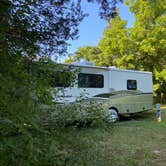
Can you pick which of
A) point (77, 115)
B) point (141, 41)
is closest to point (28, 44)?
point (77, 115)

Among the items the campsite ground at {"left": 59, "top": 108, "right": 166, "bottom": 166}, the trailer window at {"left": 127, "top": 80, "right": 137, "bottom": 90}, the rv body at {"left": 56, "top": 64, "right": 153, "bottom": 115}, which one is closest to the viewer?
the campsite ground at {"left": 59, "top": 108, "right": 166, "bottom": 166}

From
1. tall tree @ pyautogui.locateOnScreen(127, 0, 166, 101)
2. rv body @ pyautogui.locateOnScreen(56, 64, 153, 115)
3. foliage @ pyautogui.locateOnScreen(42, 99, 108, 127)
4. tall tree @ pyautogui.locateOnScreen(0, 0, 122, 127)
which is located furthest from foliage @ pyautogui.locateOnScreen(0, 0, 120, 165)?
tall tree @ pyautogui.locateOnScreen(127, 0, 166, 101)

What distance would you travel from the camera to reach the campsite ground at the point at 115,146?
11.3 ft

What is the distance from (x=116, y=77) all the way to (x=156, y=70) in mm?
9270

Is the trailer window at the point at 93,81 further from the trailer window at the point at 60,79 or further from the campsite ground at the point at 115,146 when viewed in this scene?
the trailer window at the point at 60,79

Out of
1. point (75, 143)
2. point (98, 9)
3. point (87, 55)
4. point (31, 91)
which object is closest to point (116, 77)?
point (98, 9)

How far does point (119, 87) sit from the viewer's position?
1197 centimetres

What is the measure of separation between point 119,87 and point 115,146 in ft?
18.7

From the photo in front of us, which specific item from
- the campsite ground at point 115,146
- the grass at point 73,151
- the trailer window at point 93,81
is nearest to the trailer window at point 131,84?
the trailer window at point 93,81

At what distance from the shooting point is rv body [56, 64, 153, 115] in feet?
35.8

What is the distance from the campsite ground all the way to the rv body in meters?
2.18

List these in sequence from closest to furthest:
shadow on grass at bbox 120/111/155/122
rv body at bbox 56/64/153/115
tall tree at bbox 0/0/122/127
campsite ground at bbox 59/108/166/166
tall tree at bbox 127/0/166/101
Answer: tall tree at bbox 0/0/122/127
campsite ground at bbox 59/108/166/166
rv body at bbox 56/64/153/115
shadow on grass at bbox 120/111/155/122
tall tree at bbox 127/0/166/101

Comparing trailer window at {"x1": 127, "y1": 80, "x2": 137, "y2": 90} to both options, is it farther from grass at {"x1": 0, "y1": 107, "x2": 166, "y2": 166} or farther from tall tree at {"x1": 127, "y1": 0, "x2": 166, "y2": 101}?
tall tree at {"x1": 127, "y1": 0, "x2": 166, "y2": 101}

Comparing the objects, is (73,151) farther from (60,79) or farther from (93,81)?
(93,81)
